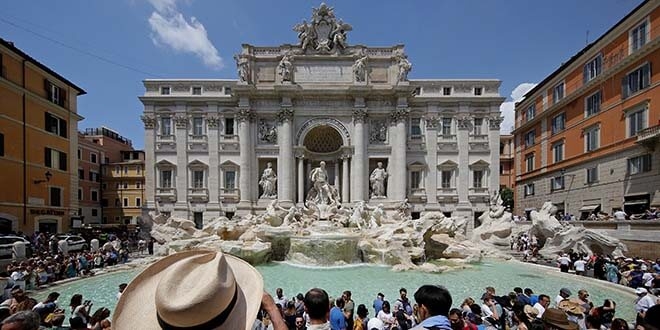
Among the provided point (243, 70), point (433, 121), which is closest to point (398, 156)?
point (433, 121)

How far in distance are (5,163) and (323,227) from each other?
18.6 m

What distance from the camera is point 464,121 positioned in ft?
85.9

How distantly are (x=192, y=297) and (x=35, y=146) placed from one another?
26082 millimetres

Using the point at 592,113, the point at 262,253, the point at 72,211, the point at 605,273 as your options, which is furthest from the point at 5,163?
the point at 592,113

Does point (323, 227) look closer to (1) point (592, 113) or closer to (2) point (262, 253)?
(2) point (262, 253)

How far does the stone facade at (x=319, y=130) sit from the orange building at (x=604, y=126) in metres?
5.34

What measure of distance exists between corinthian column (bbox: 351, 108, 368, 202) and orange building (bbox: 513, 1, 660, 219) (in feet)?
52.8

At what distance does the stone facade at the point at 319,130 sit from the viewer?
24.9m

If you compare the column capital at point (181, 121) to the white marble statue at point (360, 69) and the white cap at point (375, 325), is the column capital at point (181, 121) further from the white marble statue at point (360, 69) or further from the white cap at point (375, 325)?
the white cap at point (375, 325)

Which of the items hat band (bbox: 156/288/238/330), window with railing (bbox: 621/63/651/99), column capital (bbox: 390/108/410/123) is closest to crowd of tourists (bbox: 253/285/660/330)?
hat band (bbox: 156/288/238/330)

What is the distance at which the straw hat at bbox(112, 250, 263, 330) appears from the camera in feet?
4.44

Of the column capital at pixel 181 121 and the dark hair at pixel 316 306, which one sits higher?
the column capital at pixel 181 121

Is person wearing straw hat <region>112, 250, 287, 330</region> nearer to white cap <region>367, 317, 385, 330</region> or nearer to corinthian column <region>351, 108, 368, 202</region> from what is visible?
white cap <region>367, 317, 385, 330</region>

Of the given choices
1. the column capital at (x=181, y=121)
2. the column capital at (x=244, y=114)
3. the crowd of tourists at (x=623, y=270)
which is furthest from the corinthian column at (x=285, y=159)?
the crowd of tourists at (x=623, y=270)
